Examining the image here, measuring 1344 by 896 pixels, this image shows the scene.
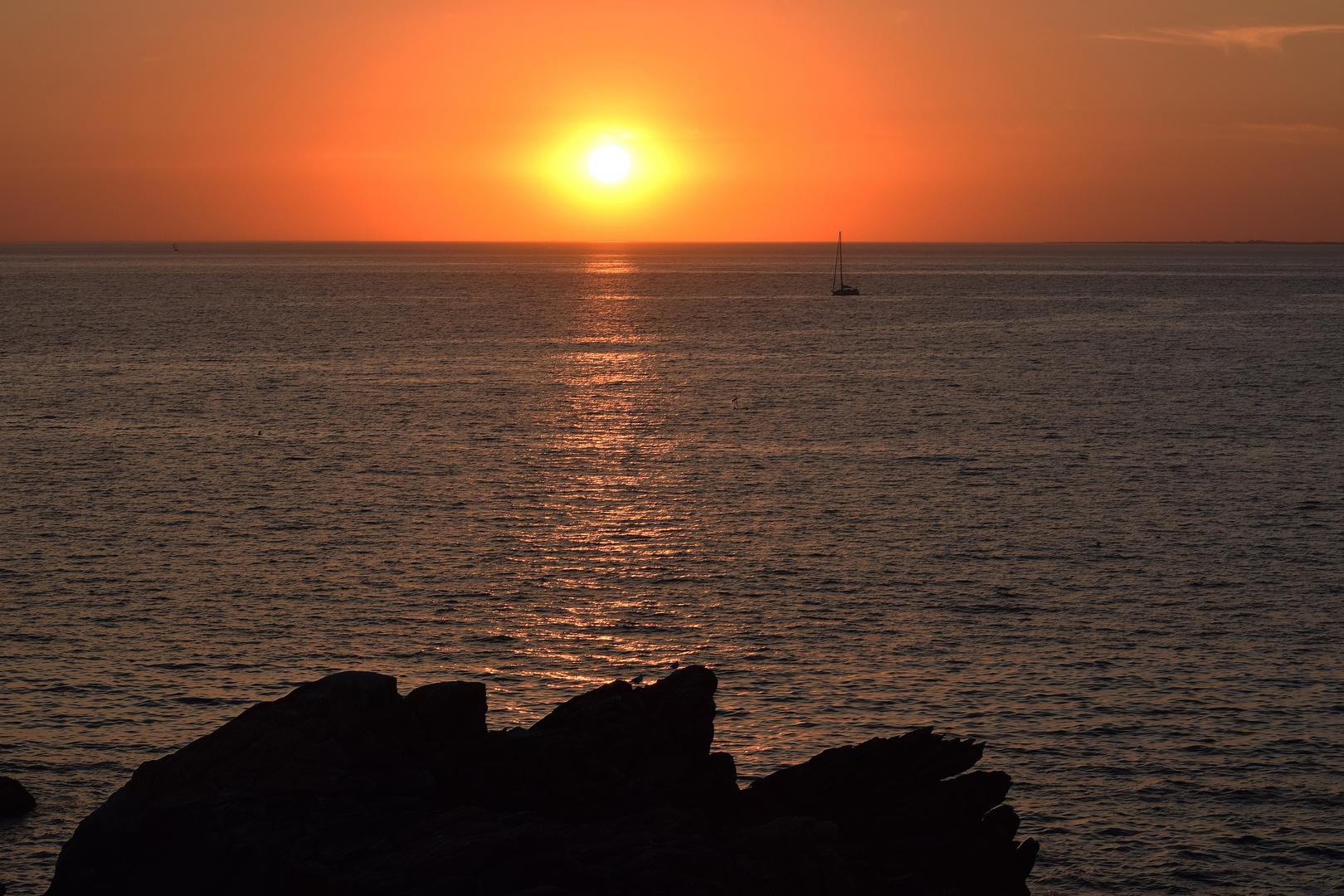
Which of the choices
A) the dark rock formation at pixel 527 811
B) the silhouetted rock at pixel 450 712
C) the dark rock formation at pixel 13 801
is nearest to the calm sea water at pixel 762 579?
the dark rock formation at pixel 13 801

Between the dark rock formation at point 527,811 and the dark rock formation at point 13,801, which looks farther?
the dark rock formation at point 13,801

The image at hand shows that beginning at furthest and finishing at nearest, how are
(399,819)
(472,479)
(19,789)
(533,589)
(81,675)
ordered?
(472,479) → (533,589) → (81,675) → (19,789) → (399,819)

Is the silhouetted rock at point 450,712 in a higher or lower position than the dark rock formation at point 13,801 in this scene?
higher

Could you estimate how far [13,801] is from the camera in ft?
103

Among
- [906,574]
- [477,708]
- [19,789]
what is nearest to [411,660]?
[19,789]

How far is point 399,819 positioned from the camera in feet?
76.7

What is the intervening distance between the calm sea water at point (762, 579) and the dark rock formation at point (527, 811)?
5.28m

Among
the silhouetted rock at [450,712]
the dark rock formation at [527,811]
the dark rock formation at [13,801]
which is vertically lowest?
the dark rock formation at [13,801]

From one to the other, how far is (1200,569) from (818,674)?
22901 mm

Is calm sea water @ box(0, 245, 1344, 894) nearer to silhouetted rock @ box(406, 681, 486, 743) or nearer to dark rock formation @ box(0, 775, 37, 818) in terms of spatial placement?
dark rock formation @ box(0, 775, 37, 818)

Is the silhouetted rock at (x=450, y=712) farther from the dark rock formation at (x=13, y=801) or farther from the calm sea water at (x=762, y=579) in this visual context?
the dark rock formation at (x=13, y=801)

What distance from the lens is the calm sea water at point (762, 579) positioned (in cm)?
3484

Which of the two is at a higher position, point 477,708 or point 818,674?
point 477,708

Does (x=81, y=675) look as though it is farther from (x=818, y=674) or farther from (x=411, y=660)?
(x=818, y=674)
